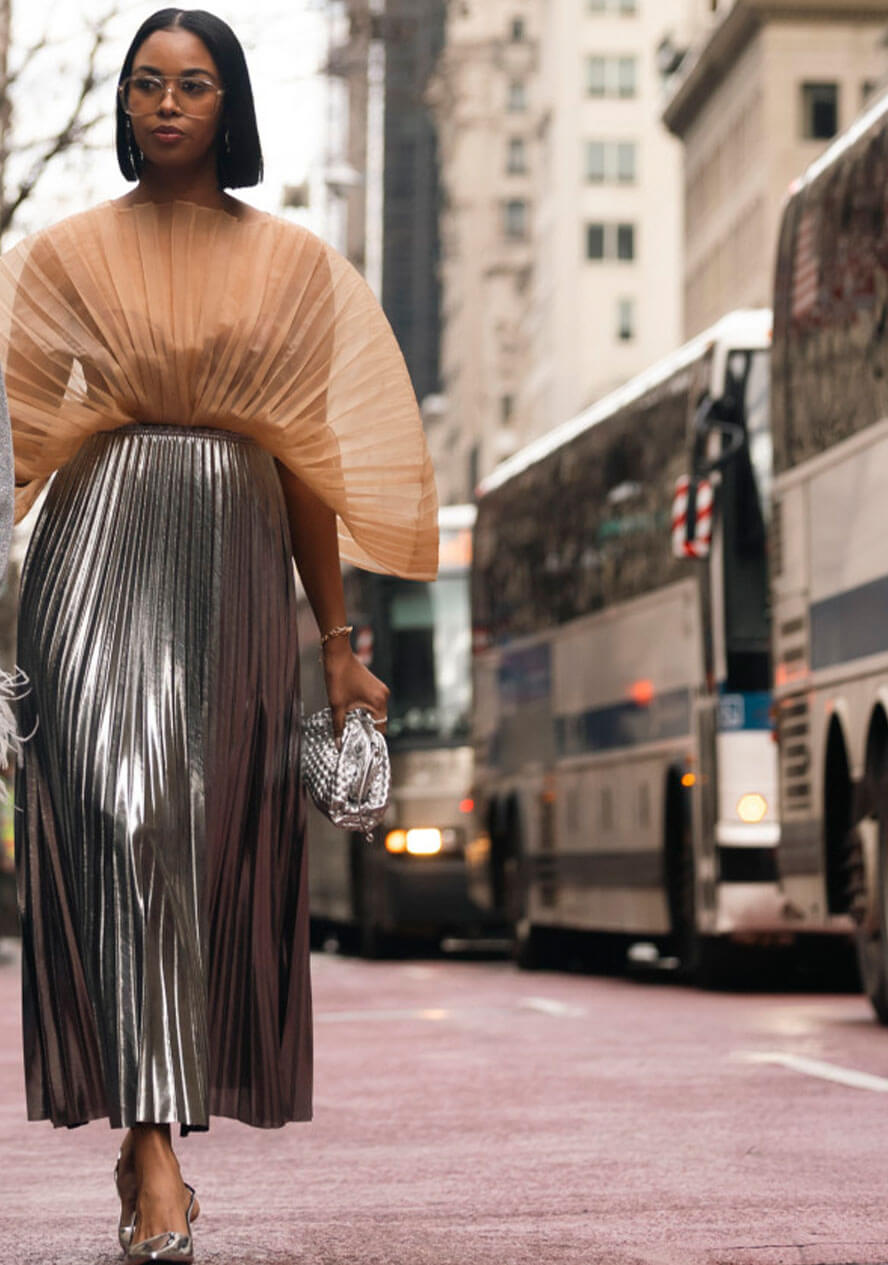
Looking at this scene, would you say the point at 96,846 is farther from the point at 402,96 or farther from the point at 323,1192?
the point at 402,96

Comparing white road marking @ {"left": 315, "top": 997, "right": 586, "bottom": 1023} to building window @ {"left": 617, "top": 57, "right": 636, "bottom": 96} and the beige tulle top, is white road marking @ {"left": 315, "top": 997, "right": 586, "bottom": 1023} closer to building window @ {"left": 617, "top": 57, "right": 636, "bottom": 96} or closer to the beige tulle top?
the beige tulle top

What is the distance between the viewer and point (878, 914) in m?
13.6

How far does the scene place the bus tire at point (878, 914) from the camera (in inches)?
530

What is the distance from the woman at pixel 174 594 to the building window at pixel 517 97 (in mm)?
115394

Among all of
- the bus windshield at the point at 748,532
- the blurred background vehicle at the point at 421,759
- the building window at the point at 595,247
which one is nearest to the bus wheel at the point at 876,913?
the bus windshield at the point at 748,532

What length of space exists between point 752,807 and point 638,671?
8.28 ft

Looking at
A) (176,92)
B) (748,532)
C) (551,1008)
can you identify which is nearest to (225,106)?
(176,92)

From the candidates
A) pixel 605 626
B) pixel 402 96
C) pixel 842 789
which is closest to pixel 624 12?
pixel 402 96

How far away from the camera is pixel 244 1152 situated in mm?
7992

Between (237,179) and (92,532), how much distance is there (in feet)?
2.24

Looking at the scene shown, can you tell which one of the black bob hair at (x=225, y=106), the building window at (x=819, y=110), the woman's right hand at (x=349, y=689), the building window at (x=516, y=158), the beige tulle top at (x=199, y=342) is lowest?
the woman's right hand at (x=349, y=689)

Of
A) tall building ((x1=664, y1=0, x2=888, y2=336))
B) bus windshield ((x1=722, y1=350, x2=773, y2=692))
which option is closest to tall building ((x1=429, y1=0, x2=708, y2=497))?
tall building ((x1=664, y1=0, x2=888, y2=336))

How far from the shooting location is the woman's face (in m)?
5.59

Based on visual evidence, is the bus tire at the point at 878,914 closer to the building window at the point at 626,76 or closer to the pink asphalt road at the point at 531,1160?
the pink asphalt road at the point at 531,1160
